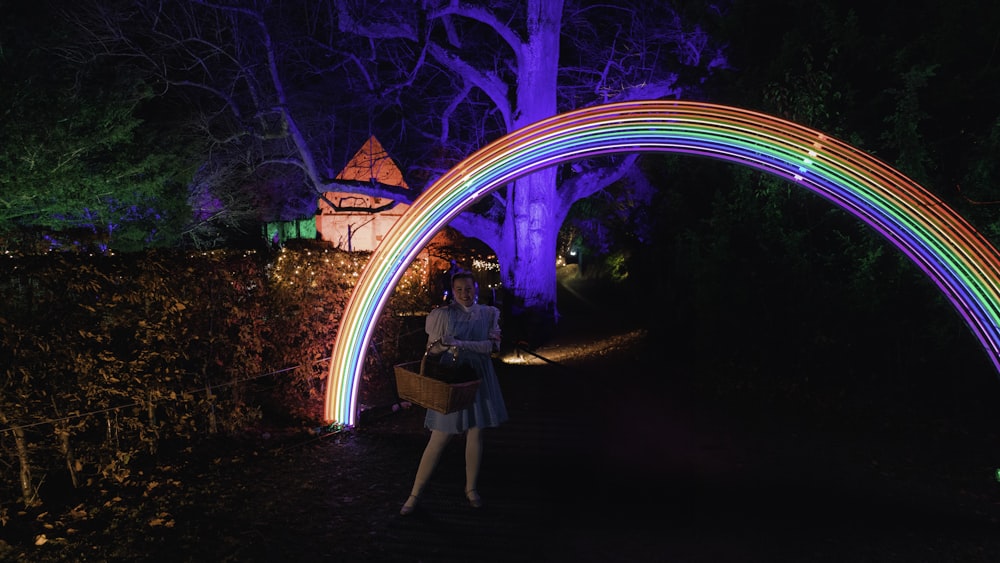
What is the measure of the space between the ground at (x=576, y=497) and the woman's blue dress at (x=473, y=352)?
0.78 metres

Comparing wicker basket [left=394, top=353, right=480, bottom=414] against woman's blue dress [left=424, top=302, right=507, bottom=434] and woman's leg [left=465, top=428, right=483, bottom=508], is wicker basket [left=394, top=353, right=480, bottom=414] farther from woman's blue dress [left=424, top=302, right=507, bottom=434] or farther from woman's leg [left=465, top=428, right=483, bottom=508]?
woman's leg [left=465, top=428, right=483, bottom=508]

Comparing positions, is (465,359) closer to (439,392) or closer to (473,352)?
(473,352)

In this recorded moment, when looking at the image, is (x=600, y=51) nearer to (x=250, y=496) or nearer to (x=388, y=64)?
(x=388, y=64)

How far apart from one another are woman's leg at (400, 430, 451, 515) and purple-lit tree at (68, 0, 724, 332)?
9.60 meters

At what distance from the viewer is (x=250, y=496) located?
18.7 ft

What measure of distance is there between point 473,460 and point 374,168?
15039 mm

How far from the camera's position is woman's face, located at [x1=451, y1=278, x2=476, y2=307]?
17.4 ft

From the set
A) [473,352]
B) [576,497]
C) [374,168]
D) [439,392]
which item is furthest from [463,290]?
[374,168]

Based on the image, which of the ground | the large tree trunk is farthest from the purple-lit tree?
the ground

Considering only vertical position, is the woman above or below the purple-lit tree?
below

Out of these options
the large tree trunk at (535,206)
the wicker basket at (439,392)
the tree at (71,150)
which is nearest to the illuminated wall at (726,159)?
the wicker basket at (439,392)

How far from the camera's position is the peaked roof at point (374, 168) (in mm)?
18453

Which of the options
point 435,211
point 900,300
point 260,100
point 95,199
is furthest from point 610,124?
point 95,199

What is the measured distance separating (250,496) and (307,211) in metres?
26.2
